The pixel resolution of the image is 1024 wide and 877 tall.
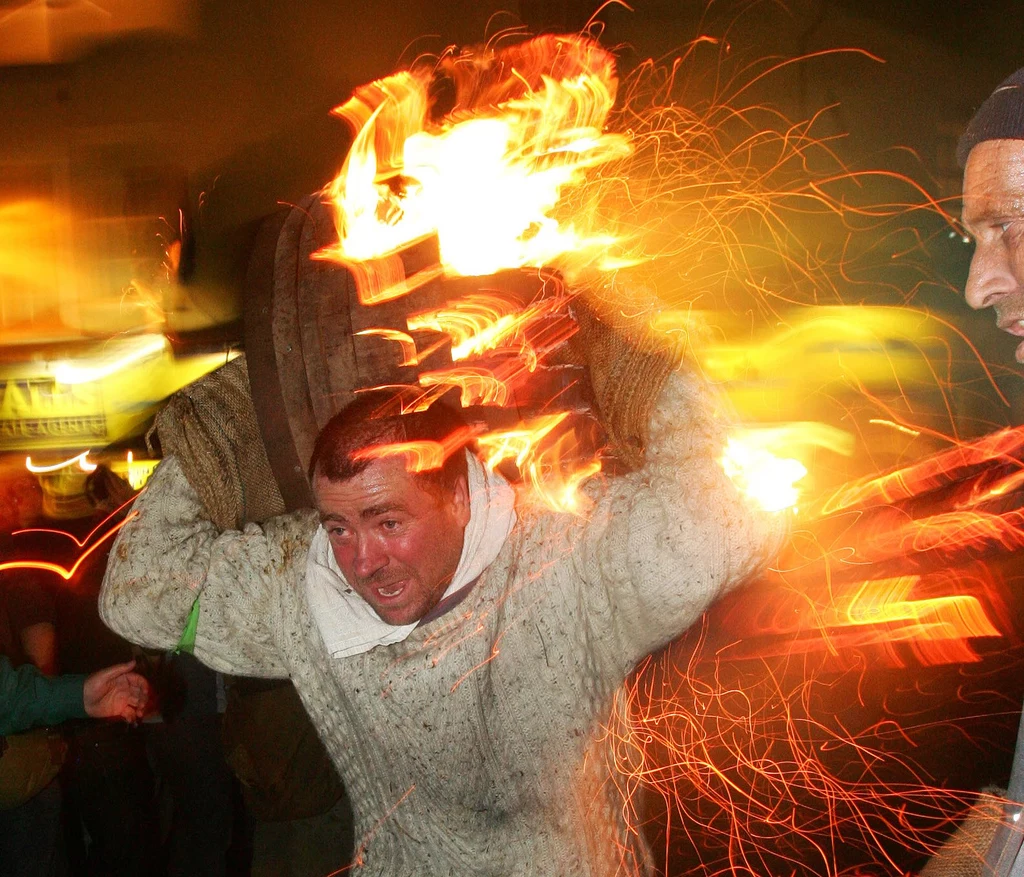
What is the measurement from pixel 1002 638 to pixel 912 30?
5173 mm

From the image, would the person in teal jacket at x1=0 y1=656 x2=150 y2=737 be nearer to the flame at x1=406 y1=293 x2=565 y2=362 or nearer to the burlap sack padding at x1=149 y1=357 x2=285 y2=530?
the burlap sack padding at x1=149 y1=357 x2=285 y2=530

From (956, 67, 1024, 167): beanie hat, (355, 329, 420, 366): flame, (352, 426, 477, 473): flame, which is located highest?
(956, 67, 1024, 167): beanie hat

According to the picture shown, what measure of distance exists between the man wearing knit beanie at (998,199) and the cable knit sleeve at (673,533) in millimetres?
663

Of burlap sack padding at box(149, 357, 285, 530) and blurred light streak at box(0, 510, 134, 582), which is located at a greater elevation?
burlap sack padding at box(149, 357, 285, 530)

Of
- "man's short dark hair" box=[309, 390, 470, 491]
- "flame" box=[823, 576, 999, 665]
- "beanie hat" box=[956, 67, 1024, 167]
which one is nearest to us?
"beanie hat" box=[956, 67, 1024, 167]

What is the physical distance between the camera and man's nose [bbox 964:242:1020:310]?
5.48ft

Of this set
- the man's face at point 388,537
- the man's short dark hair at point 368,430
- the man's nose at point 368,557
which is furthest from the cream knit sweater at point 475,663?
the man's short dark hair at point 368,430

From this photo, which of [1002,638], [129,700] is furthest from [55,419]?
[1002,638]

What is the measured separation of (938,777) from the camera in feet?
14.5

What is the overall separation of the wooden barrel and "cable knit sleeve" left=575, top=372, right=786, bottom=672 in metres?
0.22

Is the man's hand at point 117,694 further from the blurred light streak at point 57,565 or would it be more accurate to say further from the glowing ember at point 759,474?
the glowing ember at point 759,474

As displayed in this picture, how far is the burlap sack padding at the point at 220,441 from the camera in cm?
211

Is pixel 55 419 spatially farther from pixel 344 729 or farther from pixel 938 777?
pixel 938 777

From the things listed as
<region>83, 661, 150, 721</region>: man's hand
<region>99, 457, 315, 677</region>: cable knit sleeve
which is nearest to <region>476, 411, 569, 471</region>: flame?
<region>99, 457, 315, 677</region>: cable knit sleeve
